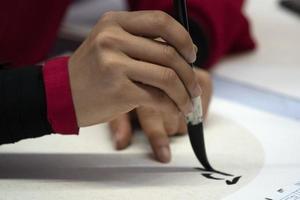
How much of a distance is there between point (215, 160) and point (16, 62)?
0.41 meters

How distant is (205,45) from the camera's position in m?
0.77

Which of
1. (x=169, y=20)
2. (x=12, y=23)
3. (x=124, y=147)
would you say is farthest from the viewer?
(x=12, y=23)

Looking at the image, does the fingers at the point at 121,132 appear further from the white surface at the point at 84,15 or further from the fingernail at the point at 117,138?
the white surface at the point at 84,15

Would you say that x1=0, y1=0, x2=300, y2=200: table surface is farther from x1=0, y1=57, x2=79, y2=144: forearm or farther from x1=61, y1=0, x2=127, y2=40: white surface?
x1=61, y1=0, x2=127, y2=40: white surface

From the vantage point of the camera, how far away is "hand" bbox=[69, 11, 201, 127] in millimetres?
445

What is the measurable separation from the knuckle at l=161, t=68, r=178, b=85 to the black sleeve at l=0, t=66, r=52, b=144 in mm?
122

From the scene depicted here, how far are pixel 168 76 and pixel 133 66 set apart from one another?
0.11 ft

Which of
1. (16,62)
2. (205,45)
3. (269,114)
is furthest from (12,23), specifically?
(269,114)

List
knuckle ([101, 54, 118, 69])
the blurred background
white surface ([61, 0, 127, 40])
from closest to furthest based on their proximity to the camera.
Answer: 1. knuckle ([101, 54, 118, 69])
2. the blurred background
3. white surface ([61, 0, 127, 40])

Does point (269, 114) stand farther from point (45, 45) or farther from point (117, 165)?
point (45, 45)

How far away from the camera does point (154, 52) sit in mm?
449

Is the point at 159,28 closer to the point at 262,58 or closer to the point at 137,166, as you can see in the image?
the point at 137,166

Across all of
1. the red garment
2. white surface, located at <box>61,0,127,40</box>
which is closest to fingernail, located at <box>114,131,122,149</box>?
the red garment

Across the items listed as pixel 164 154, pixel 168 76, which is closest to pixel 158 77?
pixel 168 76
